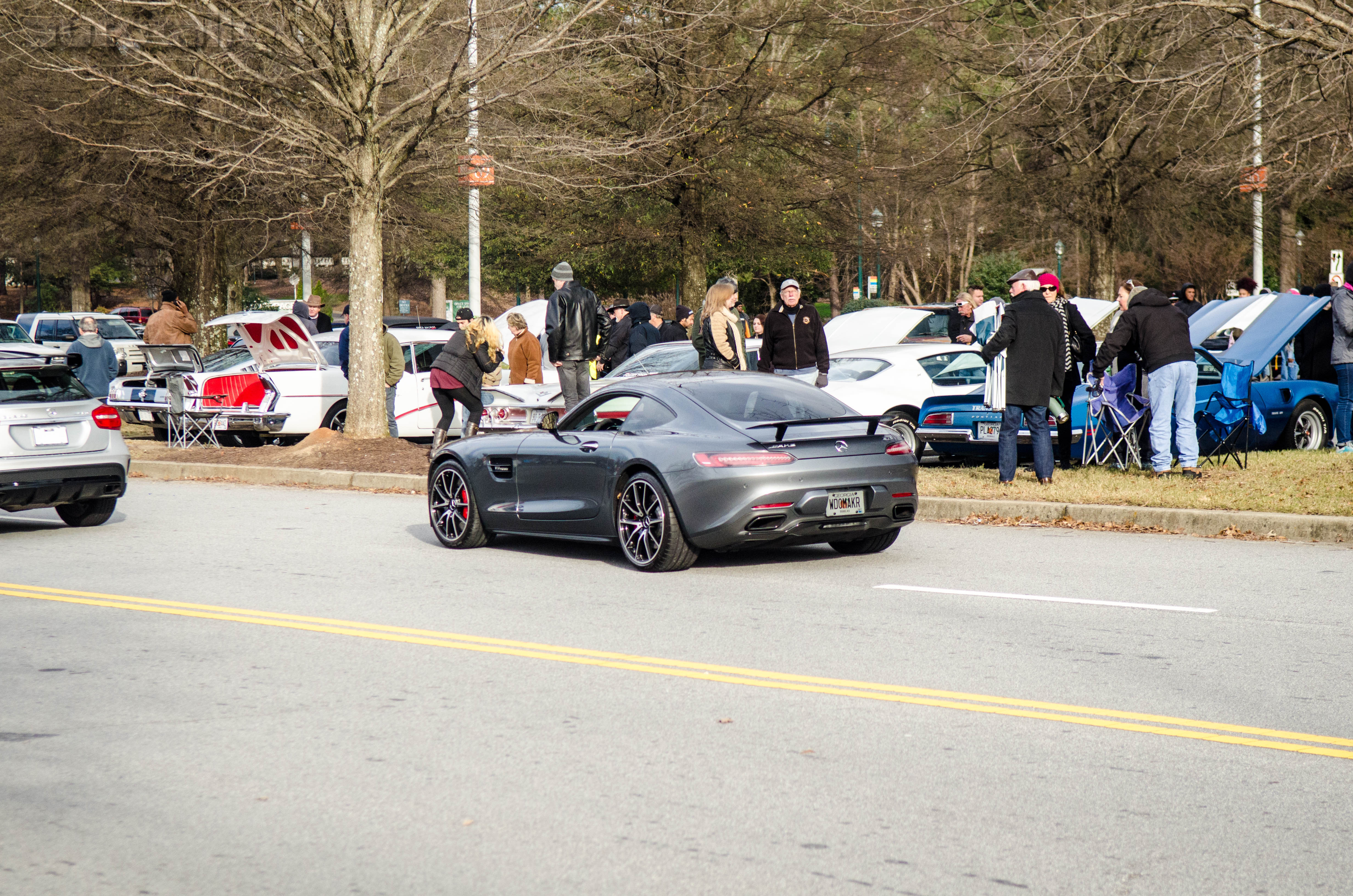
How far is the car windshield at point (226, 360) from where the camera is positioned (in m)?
20.4

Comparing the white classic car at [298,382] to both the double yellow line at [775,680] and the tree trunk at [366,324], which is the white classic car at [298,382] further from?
the double yellow line at [775,680]

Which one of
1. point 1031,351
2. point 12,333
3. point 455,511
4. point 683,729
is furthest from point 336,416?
point 12,333

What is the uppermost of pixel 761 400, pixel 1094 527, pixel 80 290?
pixel 80 290

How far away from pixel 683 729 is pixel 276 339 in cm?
1478

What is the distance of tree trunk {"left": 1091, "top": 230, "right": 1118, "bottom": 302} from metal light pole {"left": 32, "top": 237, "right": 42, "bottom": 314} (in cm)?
2353

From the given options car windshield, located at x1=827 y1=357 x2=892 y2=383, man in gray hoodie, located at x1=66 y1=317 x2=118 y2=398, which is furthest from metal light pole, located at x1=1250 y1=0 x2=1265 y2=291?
man in gray hoodie, located at x1=66 y1=317 x2=118 y2=398

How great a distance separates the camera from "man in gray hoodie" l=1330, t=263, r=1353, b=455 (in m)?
15.0

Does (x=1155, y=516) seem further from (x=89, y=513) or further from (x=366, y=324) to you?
(x=366, y=324)

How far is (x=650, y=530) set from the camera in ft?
32.1

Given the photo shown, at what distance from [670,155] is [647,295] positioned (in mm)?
30381

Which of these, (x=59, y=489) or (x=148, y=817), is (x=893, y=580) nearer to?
(x=148, y=817)

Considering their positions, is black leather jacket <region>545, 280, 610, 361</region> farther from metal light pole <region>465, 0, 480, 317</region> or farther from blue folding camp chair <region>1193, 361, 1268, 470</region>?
blue folding camp chair <region>1193, 361, 1268, 470</region>

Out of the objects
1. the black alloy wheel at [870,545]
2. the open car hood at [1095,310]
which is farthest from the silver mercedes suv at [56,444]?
the open car hood at [1095,310]

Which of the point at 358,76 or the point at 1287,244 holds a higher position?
the point at 358,76
